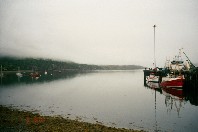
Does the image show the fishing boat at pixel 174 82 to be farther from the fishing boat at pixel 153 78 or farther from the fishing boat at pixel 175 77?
the fishing boat at pixel 153 78

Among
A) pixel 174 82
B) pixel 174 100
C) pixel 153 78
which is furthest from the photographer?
pixel 153 78

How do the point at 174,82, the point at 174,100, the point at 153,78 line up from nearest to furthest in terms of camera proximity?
the point at 174,100, the point at 174,82, the point at 153,78

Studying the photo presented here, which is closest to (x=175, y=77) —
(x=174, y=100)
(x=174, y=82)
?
(x=174, y=82)

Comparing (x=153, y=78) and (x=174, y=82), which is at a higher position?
Result: (x=174, y=82)

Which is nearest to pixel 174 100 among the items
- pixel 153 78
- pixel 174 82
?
pixel 174 82

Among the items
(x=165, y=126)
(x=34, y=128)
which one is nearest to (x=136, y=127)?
(x=165, y=126)

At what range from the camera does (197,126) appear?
23.2 metres

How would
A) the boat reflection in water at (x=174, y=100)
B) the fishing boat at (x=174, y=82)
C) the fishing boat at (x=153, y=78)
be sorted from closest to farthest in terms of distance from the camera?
1. the boat reflection in water at (x=174, y=100)
2. the fishing boat at (x=174, y=82)
3. the fishing boat at (x=153, y=78)

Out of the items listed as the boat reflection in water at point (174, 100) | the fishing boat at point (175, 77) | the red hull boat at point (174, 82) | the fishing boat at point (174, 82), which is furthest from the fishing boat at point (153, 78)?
the boat reflection in water at point (174, 100)

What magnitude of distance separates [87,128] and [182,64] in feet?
206

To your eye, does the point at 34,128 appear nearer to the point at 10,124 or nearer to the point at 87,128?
the point at 10,124

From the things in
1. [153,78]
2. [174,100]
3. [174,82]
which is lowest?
[174,100]

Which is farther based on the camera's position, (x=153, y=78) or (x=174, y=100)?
(x=153, y=78)

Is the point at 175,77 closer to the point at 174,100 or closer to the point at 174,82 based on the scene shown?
Answer: the point at 174,82
